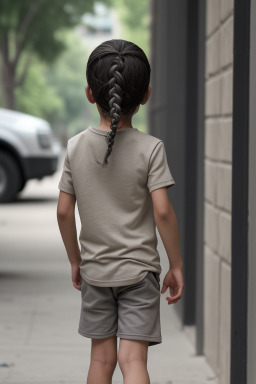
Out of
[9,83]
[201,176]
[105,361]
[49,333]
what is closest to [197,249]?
[201,176]

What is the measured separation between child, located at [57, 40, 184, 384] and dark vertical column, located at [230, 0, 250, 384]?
0.55m

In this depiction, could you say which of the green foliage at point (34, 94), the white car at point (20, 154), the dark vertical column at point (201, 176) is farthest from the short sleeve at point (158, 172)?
the green foliage at point (34, 94)

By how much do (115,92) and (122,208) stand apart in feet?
1.37

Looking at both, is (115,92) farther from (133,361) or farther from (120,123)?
(133,361)

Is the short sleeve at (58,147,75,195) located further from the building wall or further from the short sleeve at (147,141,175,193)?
the building wall

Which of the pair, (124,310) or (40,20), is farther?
(40,20)

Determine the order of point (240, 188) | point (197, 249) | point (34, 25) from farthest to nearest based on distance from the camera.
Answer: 1. point (34, 25)
2. point (197, 249)
3. point (240, 188)

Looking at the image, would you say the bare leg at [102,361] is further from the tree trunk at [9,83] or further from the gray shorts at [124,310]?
the tree trunk at [9,83]

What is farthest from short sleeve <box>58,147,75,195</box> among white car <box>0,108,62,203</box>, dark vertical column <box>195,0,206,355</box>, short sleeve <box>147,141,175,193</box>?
white car <box>0,108,62,203</box>

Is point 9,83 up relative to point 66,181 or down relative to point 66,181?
up

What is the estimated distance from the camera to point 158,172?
3350 mm

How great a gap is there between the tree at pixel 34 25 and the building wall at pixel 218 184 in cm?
2528

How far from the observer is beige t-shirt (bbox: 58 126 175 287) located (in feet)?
11.1

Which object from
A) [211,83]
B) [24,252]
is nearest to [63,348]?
[211,83]
